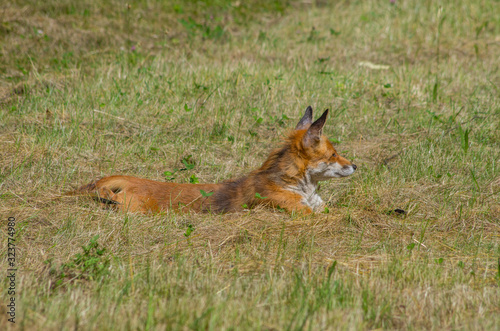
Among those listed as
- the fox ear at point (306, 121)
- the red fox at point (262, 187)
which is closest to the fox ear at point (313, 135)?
the red fox at point (262, 187)

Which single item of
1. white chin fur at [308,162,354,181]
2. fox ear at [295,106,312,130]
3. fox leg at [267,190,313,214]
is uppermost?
fox ear at [295,106,312,130]

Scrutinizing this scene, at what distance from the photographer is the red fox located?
5648mm

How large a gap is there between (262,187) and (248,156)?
1.55 metres

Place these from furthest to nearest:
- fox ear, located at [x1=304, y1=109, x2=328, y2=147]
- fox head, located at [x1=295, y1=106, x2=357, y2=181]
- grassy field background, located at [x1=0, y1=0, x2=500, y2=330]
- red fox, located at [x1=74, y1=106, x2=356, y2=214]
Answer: fox head, located at [x1=295, y1=106, x2=357, y2=181] < fox ear, located at [x1=304, y1=109, x2=328, y2=147] < red fox, located at [x1=74, y1=106, x2=356, y2=214] < grassy field background, located at [x1=0, y1=0, x2=500, y2=330]

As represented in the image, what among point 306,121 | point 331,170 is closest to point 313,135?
point 331,170

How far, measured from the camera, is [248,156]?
7.42 m

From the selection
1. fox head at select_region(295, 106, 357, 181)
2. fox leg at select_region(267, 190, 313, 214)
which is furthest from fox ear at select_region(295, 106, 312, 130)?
fox leg at select_region(267, 190, 313, 214)

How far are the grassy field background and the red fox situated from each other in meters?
0.24

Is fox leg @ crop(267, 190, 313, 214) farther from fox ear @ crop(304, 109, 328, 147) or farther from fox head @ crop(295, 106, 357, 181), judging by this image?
fox ear @ crop(304, 109, 328, 147)

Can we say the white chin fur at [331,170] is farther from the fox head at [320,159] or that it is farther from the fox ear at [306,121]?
the fox ear at [306,121]

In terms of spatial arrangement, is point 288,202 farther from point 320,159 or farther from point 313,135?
point 313,135

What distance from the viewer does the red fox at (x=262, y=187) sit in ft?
18.5

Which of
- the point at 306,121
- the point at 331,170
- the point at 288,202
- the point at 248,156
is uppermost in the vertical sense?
the point at 306,121

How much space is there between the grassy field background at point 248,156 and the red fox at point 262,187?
0.24 m
